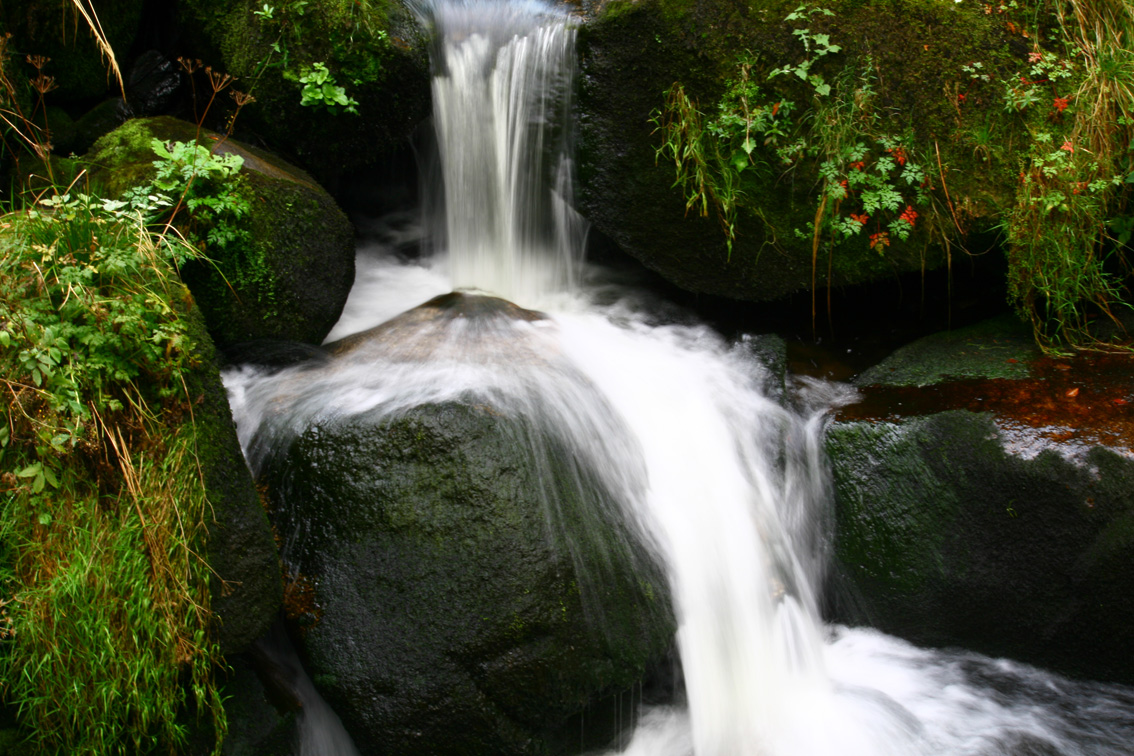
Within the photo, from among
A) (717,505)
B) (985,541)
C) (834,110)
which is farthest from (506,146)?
(985,541)

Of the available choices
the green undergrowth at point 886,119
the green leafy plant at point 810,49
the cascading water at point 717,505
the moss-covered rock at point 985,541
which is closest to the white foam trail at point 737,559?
the cascading water at point 717,505

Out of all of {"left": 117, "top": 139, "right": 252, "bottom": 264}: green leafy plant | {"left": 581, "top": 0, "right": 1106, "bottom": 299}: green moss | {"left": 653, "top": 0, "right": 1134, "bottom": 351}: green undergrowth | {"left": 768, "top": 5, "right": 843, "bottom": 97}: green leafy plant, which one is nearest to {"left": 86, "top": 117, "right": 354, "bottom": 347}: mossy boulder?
{"left": 117, "top": 139, "right": 252, "bottom": 264}: green leafy plant

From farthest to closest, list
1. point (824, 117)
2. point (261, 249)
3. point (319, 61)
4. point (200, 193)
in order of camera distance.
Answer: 1. point (319, 61)
2. point (824, 117)
3. point (261, 249)
4. point (200, 193)

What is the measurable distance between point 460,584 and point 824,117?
3196 millimetres

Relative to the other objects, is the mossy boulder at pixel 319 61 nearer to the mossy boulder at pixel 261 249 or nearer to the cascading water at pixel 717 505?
the mossy boulder at pixel 261 249

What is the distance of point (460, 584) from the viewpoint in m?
2.92

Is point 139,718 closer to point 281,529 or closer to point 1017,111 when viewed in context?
point 281,529

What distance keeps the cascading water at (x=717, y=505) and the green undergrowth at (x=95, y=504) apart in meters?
0.75

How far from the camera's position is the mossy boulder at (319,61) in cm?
439

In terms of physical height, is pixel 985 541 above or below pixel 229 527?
below

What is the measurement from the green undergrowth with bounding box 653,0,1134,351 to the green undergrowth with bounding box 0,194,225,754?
2.88 metres

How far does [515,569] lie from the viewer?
296 cm

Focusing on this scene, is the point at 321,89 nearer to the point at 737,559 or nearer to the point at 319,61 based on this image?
the point at 319,61

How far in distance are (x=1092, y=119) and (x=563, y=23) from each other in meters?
2.98
